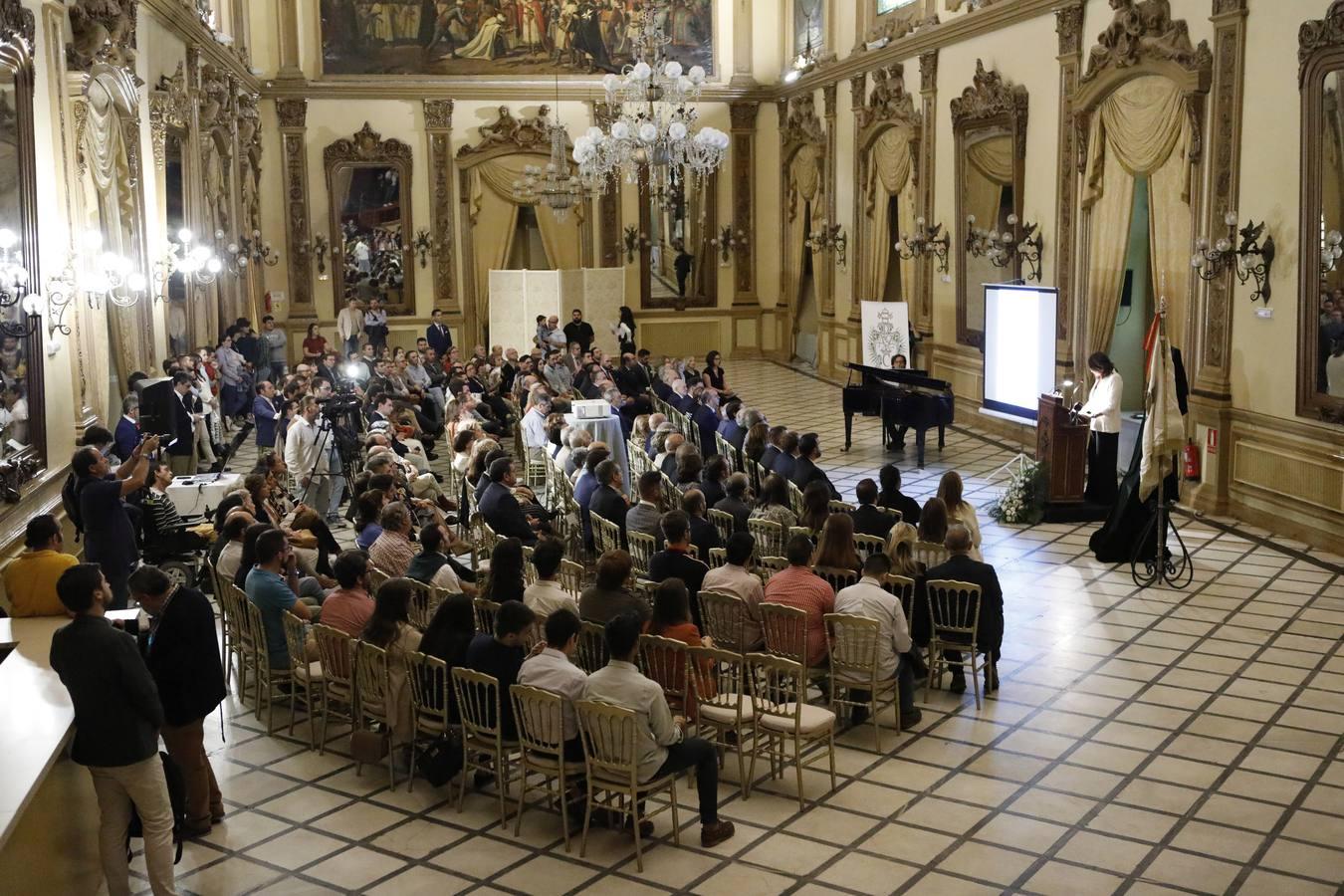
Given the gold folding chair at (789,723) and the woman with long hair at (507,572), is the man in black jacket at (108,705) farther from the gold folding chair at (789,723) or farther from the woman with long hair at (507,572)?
the gold folding chair at (789,723)

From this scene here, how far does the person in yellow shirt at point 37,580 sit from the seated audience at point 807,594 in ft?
11.8

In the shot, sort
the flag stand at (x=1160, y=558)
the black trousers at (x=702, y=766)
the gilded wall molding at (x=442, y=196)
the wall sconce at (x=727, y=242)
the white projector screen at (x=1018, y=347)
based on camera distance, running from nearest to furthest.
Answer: the black trousers at (x=702, y=766) < the flag stand at (x=1160, y=558) < the white projector screen at (x=1018, y=347) < the gilded wall molding at (x=442, y=196) < the wall sconce at (x=727, y=242)

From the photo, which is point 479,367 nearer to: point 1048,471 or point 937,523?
point 1048,471

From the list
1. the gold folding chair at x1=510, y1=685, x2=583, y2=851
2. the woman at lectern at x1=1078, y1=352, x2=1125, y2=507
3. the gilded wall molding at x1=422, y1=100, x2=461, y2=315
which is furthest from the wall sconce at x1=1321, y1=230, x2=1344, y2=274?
the gilded wall molding at x1=422, y1=100, x2=461, y2=315

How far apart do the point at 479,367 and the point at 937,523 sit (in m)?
10.9

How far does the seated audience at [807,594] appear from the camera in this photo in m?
7.32

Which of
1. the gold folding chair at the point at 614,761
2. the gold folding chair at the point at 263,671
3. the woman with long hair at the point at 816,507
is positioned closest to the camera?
the gold folding chair at the point at 614,761

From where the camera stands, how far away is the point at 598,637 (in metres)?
6.96

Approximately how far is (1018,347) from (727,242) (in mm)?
12081

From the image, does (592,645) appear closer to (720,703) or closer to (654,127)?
(720,703)

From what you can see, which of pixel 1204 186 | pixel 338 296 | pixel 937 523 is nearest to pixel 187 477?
pixel 937 523

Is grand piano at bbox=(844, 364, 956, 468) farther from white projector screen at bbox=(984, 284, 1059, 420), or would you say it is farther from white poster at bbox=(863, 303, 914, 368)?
white poster at bbox=(863, 303, 914, 368)

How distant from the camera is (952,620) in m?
7.95

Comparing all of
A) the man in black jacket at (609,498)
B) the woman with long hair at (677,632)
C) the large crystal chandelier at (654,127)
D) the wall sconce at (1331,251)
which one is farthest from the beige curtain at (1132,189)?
the woman with long hair at (677,632)
